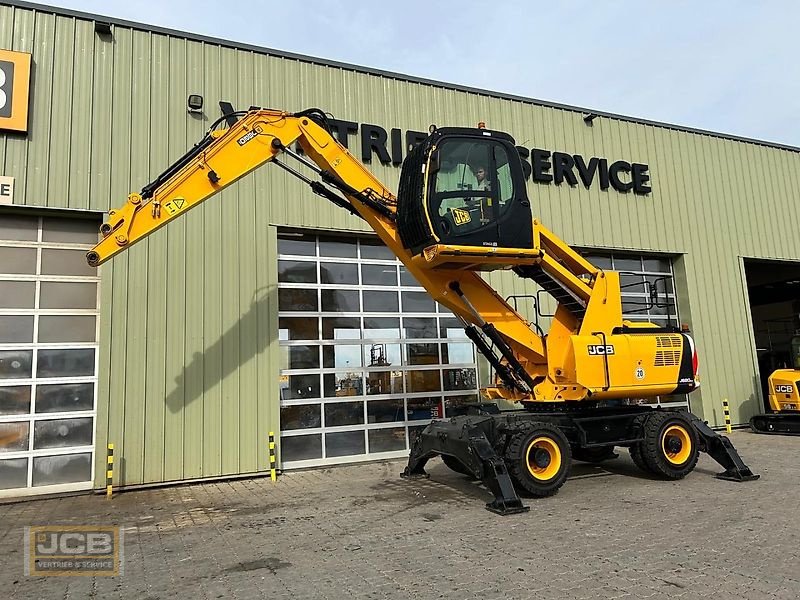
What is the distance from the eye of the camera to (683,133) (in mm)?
15805

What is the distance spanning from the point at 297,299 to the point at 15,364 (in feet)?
15.4

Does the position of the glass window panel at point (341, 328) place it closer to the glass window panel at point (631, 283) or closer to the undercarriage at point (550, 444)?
the undercarriage at point (550, 444)

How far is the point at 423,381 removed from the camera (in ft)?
40.1

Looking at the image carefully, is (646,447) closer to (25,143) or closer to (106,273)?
(106,273)

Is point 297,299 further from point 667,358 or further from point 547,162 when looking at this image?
point 547,162

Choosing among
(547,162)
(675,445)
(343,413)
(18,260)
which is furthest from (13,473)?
(547,162)

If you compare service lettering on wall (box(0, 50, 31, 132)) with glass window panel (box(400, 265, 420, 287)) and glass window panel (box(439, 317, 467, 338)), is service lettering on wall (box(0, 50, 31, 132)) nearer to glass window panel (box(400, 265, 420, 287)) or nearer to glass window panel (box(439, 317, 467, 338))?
glass window panel (box(400, 265, 420, 287))

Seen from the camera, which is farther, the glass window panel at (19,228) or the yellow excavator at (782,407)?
the yellow excavator at (782,407)

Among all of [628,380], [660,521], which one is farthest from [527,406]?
[660,521]

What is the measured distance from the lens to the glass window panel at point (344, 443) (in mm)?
11172

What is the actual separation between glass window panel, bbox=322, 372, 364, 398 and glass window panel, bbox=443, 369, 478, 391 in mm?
1952

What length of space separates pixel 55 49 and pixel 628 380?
A: 10726 mm

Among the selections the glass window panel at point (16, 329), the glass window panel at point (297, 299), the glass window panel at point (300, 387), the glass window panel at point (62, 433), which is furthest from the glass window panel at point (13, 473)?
the glass window panel at point (297, 299)

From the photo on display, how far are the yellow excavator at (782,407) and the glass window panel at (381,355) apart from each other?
29.9 feet
